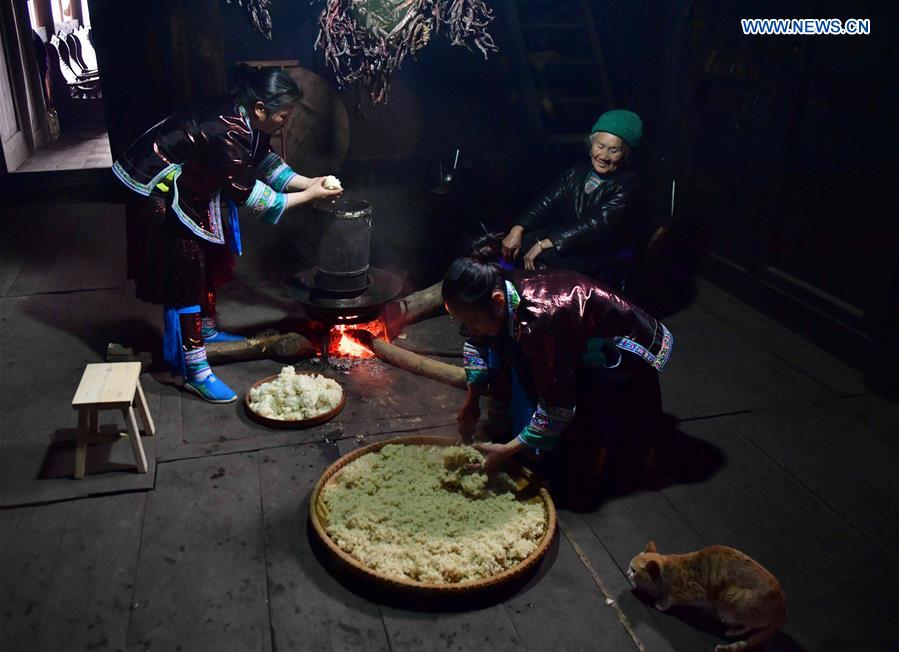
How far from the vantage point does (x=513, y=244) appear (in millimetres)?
5922

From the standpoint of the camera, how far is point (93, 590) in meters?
3.44

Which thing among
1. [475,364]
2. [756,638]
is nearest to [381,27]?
[475,364]

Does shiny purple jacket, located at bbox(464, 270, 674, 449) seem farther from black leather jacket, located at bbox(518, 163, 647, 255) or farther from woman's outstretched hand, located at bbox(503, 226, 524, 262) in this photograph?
woman's outstretched hand, located at bbox(503, 226, 524, 262)

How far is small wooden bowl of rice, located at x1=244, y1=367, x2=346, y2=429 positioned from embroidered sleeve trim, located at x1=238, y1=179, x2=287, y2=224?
1002 mm

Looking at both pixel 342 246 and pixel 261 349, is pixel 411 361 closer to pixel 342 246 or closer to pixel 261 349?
pixel 342 246

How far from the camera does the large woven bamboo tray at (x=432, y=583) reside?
3.24 metres

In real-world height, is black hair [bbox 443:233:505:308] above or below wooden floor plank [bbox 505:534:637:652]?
above

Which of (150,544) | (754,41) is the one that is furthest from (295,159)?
(150,544)

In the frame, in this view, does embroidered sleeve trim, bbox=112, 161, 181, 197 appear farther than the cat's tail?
Yes

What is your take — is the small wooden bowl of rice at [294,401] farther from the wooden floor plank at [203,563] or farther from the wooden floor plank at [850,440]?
the wooden floor plank at [850,440]

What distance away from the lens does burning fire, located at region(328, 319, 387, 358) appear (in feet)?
18.8

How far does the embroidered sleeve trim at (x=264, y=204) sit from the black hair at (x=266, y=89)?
0.49 meters

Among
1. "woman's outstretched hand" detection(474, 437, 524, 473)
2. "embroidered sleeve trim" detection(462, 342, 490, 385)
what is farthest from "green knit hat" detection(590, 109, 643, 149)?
"woman's outstretched hand" detection(474, 437, 524, 473)

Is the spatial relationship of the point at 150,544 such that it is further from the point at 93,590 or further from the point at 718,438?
the point at 718,438
